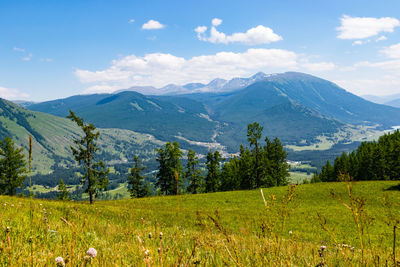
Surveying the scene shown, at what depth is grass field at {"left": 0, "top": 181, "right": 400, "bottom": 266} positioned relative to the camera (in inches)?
106

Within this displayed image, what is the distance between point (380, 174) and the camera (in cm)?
6775

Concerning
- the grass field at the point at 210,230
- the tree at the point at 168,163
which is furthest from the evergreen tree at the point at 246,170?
the grass field at the point at 210,230

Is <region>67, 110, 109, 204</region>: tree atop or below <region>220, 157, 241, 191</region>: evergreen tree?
atop

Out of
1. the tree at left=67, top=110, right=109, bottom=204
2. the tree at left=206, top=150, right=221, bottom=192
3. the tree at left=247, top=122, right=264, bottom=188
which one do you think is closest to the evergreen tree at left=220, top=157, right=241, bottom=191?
the tree at left=206, top=150, right=221, bottom=192

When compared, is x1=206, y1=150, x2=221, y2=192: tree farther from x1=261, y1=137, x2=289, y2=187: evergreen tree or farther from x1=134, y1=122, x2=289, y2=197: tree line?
x1=261, y1=137, x2=289, y2=187: evergreen tree

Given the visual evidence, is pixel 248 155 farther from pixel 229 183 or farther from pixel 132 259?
pixel 132 259

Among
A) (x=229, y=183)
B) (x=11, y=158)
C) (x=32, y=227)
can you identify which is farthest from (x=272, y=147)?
(x=32, y=227)

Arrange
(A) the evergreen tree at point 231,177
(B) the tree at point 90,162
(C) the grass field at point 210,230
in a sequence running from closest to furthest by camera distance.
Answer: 1. (C) the grass field at point 210,230
2. (B) the tree at point 90,162
3. (A) the evergreen tree at point 231,177

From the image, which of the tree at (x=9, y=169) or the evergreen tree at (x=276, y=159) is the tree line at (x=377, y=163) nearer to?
the evergreen tree at (x=276, y=159)

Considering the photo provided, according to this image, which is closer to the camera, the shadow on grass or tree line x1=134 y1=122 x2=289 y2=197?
the shadow on grass

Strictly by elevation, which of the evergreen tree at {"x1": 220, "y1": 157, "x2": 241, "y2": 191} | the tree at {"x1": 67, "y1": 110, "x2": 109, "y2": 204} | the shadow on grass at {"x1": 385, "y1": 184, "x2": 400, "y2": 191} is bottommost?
the evergreen tree at {"x1": 220, "y1": 157, "x2": 241, "y2": 191}

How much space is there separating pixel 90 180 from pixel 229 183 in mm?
42774

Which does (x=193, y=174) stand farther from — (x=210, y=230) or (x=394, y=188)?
(x=210, y=230)

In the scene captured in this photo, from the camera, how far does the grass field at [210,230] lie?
2.69 metres
